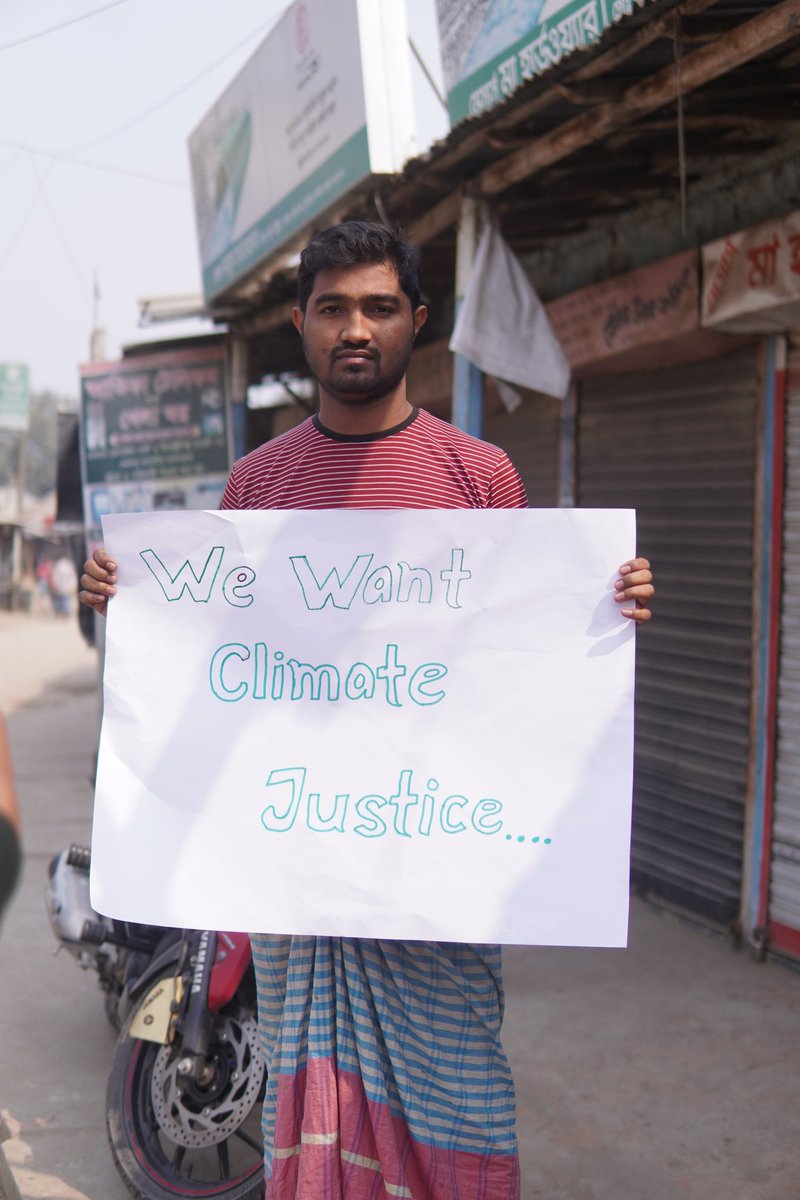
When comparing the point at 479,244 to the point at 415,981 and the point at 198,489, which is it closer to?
the point at 415,981

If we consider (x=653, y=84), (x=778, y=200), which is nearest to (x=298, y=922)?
(x=653, y=84)

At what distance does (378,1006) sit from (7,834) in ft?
3.63

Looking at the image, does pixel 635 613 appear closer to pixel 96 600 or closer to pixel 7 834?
pixel 96 600

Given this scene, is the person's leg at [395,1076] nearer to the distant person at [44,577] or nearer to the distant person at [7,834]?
the distant person at [7,834]

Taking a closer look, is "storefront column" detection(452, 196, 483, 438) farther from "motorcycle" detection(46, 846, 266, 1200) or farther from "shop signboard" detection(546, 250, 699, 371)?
"motorcycle" detection(46, 846, 266, 1200)

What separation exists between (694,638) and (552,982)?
144 centimetres

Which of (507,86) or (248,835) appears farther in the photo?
(507,86)

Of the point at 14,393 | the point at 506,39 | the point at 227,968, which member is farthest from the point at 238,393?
the point at 14,393

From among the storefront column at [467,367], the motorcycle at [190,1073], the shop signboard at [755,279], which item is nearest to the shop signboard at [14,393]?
the storefront column at [467,367]

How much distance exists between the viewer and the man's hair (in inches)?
82.0

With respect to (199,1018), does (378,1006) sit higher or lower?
higher

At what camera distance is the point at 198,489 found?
26.1 ft

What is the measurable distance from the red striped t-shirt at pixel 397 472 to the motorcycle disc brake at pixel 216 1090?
133cm

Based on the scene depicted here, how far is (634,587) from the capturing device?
1947 millimetres
